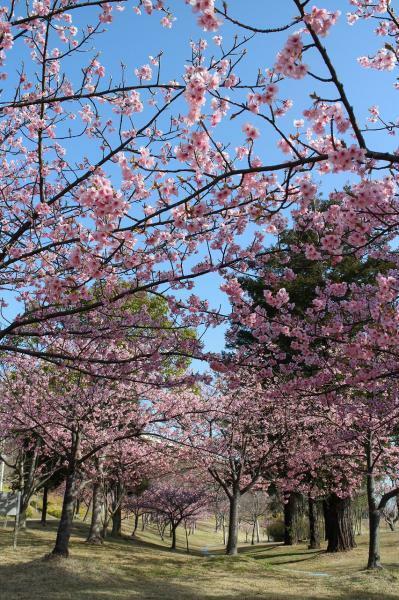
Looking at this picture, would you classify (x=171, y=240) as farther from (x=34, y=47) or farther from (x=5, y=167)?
(x=5, y=167)

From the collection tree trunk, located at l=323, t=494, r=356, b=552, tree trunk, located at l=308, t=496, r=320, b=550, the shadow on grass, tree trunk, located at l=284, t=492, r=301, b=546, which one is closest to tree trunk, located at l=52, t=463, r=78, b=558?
the shadow on grass

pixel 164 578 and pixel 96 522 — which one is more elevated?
pixel 96 522

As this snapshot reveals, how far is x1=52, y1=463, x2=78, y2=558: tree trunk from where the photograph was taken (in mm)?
12312

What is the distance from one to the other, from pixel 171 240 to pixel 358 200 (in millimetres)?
2725

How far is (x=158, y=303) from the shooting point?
23.3 m

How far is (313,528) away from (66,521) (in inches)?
590

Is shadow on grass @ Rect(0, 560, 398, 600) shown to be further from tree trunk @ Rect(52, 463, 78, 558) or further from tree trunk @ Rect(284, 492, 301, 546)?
tree trunk @ Rect(284, 492, 301, 546)

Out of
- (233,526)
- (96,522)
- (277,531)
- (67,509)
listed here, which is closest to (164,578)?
(67,509)

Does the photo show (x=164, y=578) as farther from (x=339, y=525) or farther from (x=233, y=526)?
(x=339, y=525)

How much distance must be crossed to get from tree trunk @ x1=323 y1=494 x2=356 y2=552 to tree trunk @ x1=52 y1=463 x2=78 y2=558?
38.5 ft

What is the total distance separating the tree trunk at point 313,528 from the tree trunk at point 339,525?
1.52 m

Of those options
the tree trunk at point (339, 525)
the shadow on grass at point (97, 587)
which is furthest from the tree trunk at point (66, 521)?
the tree trunk at point (339, 525)

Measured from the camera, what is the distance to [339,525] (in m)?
20.0

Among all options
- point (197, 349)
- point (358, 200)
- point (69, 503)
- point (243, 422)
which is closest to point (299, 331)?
point (197, 349)
